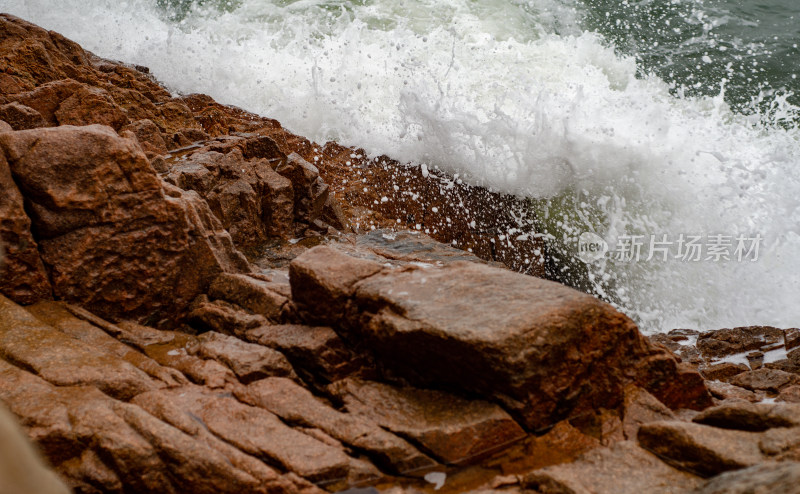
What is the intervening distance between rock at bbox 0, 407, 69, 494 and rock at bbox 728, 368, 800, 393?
5089mm

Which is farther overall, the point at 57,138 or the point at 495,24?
the point at 495,24

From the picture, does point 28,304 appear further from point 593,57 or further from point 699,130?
point 593,57

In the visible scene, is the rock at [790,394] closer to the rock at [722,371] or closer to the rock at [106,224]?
the rock at [722,371]

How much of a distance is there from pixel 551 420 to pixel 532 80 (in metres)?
8.97

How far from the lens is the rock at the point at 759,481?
1.79 m

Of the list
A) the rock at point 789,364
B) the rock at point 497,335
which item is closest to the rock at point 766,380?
the rock at point 789,364

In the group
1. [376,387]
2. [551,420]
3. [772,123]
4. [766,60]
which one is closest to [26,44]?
A: [376,387]

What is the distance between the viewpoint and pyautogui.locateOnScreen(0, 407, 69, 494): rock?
934 mm

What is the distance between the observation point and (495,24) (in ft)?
43.8

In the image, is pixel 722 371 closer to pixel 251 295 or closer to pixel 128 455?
pixel 251 295

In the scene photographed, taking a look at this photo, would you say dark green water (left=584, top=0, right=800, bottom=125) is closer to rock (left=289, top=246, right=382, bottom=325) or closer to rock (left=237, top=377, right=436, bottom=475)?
rock (left=289, top=246, right=382, bottom=325)

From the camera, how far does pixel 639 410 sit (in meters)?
3.43

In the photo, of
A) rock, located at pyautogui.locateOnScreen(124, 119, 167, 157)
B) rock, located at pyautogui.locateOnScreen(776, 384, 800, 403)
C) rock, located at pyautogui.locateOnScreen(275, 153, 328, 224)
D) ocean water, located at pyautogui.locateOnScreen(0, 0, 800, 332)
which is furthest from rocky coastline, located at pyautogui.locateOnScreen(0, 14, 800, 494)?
ocean water, located at pyautogui.locateOnScreen(0, 0, 800, 332)

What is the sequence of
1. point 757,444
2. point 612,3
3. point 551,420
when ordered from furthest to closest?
point 612,3
point 551,420
point 757,444
